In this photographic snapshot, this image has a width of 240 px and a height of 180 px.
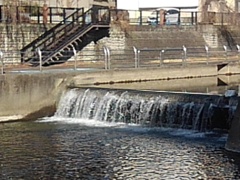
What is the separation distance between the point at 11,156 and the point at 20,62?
14507mm

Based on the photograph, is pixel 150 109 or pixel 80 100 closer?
pixel 150 109

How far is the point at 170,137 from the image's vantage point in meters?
16.4

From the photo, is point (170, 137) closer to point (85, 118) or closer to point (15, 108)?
point (85, 118)

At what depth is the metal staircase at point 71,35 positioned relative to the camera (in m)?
29.9

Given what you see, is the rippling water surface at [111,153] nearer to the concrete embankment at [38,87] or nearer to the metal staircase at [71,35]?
the concrete embankment at [38,87]

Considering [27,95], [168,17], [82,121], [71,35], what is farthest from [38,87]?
[168,17]

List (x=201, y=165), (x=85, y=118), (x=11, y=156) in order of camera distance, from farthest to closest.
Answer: (x=85, y=118) → (x=11, y=156) → (x=201, y=165)

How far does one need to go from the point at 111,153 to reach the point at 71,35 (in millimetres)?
17534

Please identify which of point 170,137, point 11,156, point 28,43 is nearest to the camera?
point 11,156

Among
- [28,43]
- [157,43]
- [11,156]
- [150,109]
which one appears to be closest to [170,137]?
[150,109]

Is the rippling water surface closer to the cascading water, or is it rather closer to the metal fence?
the cascading water

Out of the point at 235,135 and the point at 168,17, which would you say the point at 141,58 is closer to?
the point at 168,17

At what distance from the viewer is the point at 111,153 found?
47.2ft

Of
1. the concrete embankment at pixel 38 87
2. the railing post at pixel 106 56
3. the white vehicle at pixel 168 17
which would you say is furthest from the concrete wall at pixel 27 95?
the white vehicle at pixel 168 17
